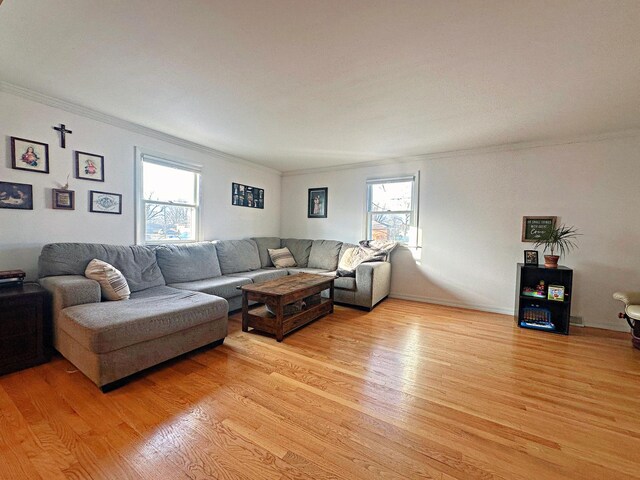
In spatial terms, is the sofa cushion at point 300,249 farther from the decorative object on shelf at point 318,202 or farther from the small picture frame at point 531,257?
the small picture frame at point 531,257

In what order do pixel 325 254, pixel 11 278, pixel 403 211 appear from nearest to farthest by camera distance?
pixel 11 278 < pixel 403 211 < pixel 325 254

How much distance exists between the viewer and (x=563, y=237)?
329 cm

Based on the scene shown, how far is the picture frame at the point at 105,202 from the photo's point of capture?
2.86 metres

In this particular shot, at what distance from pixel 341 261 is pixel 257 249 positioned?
1.45 metres

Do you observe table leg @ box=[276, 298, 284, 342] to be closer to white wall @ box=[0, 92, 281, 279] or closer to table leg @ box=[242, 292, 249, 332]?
table leg @ box=[242, 292, 249, 332]

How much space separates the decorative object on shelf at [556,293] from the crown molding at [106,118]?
4613 mm

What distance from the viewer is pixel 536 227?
343cm

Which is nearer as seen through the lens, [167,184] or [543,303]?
[543,303]

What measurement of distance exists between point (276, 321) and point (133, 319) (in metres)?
1.18

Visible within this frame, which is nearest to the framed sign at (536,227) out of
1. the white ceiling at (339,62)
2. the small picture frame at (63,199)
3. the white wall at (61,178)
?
the white ceiling at (339,62)

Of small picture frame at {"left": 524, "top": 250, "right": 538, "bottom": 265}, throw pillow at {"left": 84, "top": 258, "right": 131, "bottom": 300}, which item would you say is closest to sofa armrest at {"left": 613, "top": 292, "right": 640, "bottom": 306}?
small picture frame at {"left": 524, "top": 250, "right": 538, "bottom": 265}

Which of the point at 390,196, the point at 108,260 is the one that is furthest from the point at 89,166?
the point at 390,196

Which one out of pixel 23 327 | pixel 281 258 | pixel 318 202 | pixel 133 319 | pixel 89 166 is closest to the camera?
pixel 133 319

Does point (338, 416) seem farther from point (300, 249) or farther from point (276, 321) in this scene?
point (300, 249)
